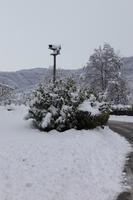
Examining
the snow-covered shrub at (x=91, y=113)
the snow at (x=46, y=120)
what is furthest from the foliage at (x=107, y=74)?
the snow at (x=46, y=120)

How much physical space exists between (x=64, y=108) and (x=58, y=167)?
20.3 ft

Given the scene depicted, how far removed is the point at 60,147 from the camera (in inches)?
454

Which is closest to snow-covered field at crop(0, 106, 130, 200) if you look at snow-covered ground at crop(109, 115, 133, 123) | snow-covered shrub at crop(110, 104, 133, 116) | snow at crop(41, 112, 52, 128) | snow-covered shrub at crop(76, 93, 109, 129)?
snow at crop(41, 112, 52, 128)

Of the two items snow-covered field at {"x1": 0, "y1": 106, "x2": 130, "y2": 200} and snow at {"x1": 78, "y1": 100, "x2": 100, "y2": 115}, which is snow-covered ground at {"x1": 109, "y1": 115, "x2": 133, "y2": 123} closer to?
snow at {"x1": 78, "y1": 100, "x2": 100, "y2": 115}

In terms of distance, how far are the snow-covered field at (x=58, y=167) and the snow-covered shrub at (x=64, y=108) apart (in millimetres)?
1329

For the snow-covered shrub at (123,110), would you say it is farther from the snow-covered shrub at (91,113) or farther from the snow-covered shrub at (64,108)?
the snow-covered shrub at (64,108)

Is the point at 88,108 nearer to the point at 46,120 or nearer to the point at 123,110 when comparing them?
the point at 46,120

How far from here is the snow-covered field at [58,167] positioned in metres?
7.88

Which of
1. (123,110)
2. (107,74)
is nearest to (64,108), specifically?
(123,110)

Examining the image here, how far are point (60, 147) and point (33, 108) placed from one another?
503 centimetres

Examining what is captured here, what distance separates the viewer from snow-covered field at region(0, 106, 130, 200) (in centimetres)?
788

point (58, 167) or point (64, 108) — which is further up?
point (64, 108)

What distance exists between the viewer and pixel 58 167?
31.0 feet

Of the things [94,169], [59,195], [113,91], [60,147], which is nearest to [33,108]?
[60,147]
